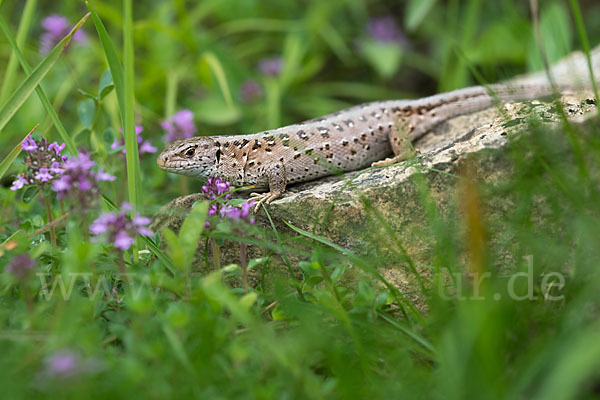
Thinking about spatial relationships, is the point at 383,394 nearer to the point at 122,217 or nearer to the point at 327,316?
the point at 327,316

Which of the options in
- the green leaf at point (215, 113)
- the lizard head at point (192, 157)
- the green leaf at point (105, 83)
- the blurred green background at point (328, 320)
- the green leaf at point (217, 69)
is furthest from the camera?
the green leaf at point (215, 113)

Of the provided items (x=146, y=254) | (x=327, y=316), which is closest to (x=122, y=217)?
(x=146, y=254)

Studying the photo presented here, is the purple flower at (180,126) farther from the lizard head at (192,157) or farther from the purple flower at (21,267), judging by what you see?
the purple flower at (21,267)

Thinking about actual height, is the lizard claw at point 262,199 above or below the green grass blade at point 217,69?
below

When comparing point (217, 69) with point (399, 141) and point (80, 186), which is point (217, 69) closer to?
point (399, 141)

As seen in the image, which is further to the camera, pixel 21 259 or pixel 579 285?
pixel 579 285

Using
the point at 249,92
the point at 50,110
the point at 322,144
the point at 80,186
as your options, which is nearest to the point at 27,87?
the point at 50,110

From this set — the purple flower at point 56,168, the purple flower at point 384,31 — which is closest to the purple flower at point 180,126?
the purple flower at point 56,168
